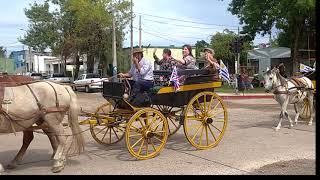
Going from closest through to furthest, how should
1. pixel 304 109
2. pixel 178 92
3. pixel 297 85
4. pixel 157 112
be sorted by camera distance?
pixel 157 112
pixel 178 92
pixel 297 85
pixel 304 109

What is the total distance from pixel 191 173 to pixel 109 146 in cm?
319

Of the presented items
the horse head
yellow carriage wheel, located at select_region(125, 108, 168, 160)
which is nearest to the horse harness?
the horse head

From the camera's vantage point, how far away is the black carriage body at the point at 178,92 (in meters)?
9.26

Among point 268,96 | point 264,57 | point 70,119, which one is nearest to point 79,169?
point 70,119

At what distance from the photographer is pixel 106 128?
34.4 feet

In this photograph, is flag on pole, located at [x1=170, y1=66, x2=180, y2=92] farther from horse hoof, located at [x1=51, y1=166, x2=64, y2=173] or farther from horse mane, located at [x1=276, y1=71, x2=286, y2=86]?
horse mane, located at [x1=276, y1=71, x2=286, y2=86]

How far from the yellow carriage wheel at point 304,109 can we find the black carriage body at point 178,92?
199 inches

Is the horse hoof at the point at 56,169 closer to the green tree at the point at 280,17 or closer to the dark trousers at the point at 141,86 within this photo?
the dark trousers at the point at 141,86

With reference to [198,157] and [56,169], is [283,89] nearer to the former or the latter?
[198,157]

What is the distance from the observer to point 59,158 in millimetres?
7840

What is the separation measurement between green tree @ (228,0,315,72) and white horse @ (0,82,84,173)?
22923 millimetres

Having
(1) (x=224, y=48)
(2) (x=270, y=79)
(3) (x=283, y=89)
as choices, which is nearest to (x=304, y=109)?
(3) (x=283, y=89)

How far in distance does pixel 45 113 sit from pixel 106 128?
2762 mm

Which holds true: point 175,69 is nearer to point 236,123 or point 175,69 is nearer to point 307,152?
point 307,152
